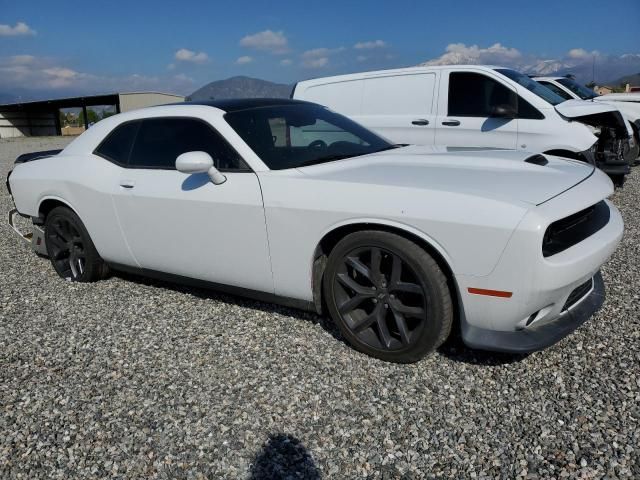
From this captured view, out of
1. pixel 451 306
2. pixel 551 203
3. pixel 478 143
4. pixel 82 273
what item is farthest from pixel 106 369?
pixel 478 143

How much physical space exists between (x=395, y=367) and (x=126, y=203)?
2.28m

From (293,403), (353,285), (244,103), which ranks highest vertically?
(244,103)

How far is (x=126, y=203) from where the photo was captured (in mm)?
3867

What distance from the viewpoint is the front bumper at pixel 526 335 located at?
258 centimetres

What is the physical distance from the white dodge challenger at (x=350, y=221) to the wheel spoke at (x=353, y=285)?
0.03 feet

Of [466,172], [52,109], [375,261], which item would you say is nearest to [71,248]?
[375,261]

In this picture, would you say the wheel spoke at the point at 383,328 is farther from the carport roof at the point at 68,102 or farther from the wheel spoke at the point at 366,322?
the carport roof at the point at 68,102

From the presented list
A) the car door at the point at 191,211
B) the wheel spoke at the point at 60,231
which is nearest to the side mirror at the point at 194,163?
the car door at the point at 191,211

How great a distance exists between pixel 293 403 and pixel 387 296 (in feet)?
2.50

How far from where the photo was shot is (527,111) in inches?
257

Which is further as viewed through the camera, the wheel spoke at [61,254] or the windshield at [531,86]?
the windshield at [531,86]

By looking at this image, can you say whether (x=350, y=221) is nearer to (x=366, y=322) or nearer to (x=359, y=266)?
(x=359, y=266)

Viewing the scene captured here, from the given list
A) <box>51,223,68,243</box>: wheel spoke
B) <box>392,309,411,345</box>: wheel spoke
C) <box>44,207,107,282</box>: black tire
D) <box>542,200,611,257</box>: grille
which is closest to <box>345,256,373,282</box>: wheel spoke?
<box>392,309,411,345</box>: wheel spoke

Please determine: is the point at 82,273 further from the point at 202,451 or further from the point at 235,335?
the point at 202,451
